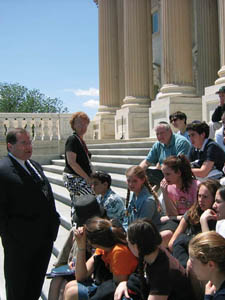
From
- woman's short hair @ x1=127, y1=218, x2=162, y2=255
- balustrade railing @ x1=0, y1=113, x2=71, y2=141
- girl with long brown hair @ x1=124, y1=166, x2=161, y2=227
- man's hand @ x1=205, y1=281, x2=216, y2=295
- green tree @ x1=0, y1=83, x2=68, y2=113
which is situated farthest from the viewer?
green tree @ x1=0, y1=83, x2=68, y2=113

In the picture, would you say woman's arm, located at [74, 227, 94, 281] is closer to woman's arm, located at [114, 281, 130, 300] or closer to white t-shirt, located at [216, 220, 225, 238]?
woman's arm, located at [114, 281, 130, 300]

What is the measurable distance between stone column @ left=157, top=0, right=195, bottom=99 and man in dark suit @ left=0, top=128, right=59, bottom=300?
827 centimetres

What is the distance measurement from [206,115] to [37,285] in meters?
7.17

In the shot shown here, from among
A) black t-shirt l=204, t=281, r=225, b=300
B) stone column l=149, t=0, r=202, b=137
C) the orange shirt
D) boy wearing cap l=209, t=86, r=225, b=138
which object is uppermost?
stone column l=149, t=0, r=202, b=137

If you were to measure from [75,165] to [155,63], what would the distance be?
1348 centimetres

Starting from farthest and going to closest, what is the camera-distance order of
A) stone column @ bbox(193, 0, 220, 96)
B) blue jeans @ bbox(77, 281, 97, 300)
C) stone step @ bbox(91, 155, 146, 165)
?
stone column @ bbox(193, 0, 220, 96), stone step @ bbox(91, 155, 146, 165), blue jeans @ bbox(77, 281, 97, 300)

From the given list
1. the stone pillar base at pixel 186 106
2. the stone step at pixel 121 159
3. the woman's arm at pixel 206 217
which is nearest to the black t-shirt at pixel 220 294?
the woman's arm at pixel 206 217

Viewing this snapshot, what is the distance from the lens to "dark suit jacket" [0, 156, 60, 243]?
3.24 meters

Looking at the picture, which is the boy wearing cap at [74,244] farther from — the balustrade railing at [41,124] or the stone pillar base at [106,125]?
the stone pillar base at [106,125]

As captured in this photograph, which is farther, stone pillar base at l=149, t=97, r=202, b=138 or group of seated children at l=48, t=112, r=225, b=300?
stone pillar base at l=149, t=97, r=202, b=138

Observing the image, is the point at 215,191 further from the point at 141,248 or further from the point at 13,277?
the point at 13,277

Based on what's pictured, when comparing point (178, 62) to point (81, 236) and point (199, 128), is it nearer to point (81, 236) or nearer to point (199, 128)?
point (199, 128)

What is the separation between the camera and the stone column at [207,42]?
12523 mm

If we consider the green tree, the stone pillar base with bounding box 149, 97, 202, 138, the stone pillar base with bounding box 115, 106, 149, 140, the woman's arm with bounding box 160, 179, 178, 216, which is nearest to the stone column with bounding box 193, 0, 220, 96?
the stone pillar base with bounding box 149, 97, 202, 138
